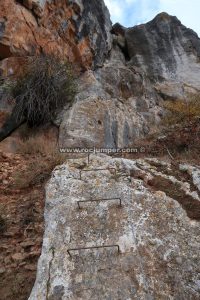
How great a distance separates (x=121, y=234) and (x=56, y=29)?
8.79m

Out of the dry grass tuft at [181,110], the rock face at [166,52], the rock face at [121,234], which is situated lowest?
the rock face at [121,234]

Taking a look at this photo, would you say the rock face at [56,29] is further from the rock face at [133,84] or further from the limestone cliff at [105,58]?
the rock face at [133,84]

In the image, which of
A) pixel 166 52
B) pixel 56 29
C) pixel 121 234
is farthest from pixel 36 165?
pixel 166 52

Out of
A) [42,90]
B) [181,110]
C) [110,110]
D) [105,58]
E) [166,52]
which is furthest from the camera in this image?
[166,52]

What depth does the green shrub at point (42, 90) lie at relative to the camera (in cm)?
988

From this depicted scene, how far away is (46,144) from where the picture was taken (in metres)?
9.06

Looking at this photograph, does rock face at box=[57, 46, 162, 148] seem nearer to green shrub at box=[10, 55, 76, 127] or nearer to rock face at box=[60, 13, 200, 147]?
rock face at box=[60, 13, 200, 147]

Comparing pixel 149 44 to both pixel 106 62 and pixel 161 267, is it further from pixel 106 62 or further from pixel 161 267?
pixel 161 267

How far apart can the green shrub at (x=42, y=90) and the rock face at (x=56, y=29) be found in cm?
72

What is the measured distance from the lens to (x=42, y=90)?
10258mm

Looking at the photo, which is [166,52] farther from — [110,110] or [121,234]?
[121,234]

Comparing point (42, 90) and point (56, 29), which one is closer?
point (42, 90)

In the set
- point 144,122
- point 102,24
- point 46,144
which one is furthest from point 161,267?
point 102,24

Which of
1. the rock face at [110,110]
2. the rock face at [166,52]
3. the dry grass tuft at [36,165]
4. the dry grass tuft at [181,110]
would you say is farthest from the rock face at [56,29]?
the dry grass tuft at [36,165]
